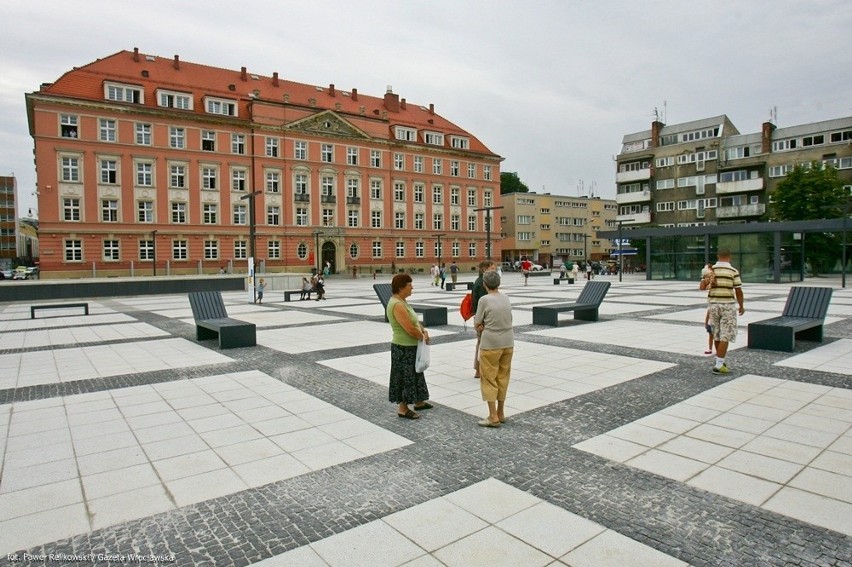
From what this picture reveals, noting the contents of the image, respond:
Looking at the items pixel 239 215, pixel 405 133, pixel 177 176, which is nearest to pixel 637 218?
pixel 405 133

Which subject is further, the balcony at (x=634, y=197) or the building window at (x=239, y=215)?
the balcony at (x=634, y=197)

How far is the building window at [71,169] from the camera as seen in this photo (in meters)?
44.1

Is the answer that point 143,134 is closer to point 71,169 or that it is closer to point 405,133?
point 71,169

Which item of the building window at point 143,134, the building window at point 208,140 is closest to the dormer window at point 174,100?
the building window at point 208,140

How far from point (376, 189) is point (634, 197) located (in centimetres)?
3345

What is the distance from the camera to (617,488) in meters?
4.35

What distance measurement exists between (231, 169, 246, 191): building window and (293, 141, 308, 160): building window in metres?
5.65

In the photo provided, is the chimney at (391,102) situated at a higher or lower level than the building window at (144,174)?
higher

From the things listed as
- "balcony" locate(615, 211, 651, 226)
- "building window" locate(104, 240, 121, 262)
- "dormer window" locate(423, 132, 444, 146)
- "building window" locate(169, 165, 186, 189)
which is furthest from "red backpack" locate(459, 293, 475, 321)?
"balcony" locate(615, 211, 651, 226)

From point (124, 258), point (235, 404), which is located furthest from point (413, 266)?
point (235, 404)

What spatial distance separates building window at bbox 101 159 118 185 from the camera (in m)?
45.6

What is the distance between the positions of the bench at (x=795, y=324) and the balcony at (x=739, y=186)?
183 ft

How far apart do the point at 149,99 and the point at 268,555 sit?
53.6 meters

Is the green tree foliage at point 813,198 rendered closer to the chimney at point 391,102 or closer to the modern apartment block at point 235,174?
the modern apartment block at point 235,174
